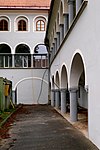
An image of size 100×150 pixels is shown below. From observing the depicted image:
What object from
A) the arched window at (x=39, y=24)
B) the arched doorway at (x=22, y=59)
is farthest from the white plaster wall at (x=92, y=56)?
the arched window at (x=39, y=24)

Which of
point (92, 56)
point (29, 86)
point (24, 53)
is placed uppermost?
point (24, 53)

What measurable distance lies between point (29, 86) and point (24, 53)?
375cm

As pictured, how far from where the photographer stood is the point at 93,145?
8.27m

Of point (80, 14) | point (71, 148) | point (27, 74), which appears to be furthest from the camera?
point (27, 74)

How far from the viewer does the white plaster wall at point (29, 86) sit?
33.3 metres

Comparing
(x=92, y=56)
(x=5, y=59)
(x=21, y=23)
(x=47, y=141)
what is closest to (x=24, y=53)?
(x=5, y=59)

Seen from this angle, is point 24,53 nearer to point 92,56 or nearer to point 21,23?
point 21,23

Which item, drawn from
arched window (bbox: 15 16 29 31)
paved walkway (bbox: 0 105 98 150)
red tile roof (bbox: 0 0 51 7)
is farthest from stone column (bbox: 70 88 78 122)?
red tile roof (bbox: 0 0 51 7)

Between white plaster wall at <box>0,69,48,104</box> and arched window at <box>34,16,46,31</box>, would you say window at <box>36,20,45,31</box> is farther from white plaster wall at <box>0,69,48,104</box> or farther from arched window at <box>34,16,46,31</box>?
white plaster wall at <box>0,69,48,104</box>

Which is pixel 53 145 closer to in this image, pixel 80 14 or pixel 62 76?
pixel 80 14

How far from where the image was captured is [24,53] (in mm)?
33625

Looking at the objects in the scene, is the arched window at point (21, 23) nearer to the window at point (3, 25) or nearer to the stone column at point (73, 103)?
the window at point (3, 25)

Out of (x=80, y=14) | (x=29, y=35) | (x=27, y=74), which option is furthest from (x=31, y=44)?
(x=80, y=14)

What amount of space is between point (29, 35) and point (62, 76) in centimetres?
1635
